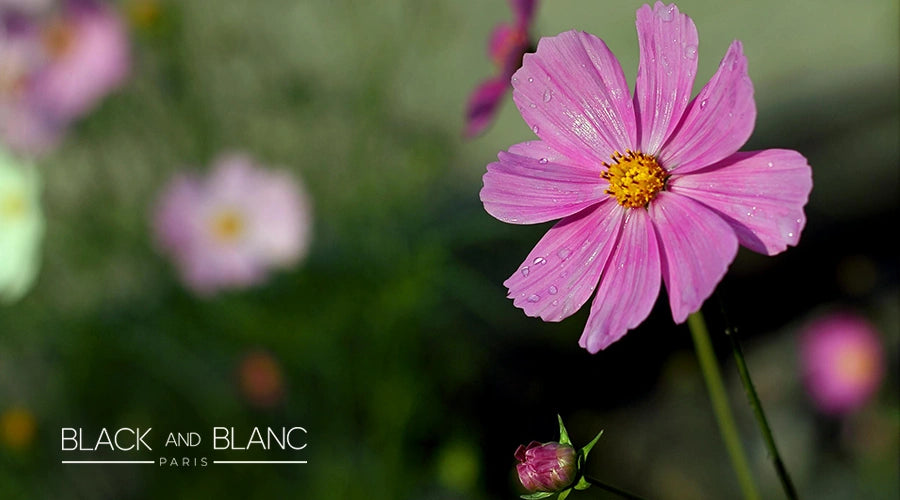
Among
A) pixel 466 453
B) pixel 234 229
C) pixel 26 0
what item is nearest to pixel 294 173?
pixel 234 229

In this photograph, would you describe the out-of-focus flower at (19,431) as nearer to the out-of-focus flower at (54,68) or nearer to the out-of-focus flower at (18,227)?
the out-of-focus flower at (18,227)

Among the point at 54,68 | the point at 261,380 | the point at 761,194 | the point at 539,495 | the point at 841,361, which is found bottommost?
the point at 539,495

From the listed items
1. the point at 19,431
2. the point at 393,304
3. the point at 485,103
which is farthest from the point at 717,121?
the point at 19,431

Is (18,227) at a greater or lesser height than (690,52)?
greater

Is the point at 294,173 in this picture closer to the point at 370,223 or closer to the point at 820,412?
the point at 370,223

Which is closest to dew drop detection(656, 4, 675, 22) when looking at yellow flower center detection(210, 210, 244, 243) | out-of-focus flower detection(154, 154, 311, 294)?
out-of-focus flower detection(154, 154, 311, 294)

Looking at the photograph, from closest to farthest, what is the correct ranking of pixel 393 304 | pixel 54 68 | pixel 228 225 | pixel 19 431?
pixel 19 431 → pixel 393 304 → pixel 54 68 → pixel 228 225

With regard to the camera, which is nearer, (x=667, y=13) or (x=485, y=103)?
(x=667, y=13)

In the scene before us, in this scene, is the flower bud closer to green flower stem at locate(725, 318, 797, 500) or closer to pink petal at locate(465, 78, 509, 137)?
green flower stem at locate(725, 318, 797, 500)

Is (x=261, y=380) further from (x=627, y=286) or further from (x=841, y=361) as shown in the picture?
(x=627, y=286)
